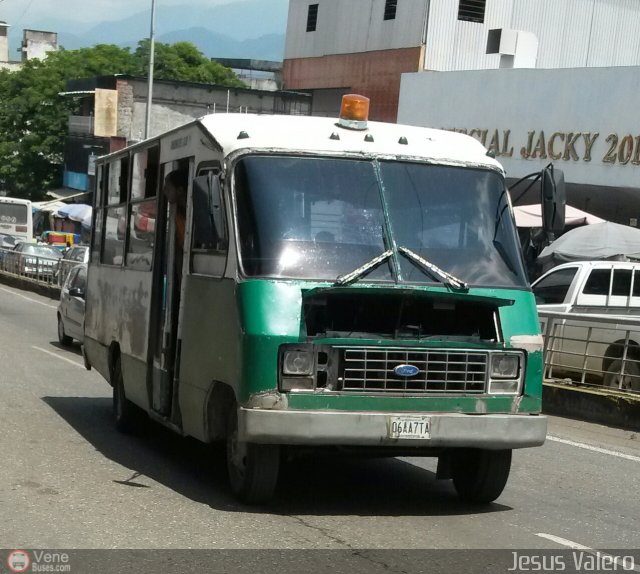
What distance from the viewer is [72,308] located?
68.0 ft

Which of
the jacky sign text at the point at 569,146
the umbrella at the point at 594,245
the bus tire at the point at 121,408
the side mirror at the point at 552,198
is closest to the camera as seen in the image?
the side mirror at the point at 552,198

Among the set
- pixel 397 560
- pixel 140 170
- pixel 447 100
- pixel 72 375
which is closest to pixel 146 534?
pixel 397 560

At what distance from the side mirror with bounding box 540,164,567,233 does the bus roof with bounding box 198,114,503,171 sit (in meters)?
0.47

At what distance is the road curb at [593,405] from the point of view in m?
13.8

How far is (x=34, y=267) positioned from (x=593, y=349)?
25.8 m

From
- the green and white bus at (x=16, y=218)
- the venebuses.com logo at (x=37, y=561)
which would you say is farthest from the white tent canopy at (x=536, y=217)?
the green and white bus at (x=16, y=218)

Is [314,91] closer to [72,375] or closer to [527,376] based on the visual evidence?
[72,375]

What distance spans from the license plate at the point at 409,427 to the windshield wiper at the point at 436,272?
91 centimetres

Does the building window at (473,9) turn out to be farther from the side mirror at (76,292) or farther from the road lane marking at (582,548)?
the road lane marking at (582,548)

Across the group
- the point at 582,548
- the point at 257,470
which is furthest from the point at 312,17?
the point at 582,548

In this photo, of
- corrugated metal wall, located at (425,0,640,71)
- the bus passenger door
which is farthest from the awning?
the bus passenger door

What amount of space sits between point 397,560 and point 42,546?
1.99 m

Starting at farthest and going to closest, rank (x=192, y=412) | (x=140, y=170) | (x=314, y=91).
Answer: (x=314, y=91) → (x=140, y=170) → (x=192, y=412)

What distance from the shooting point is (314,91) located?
54.8 metres
